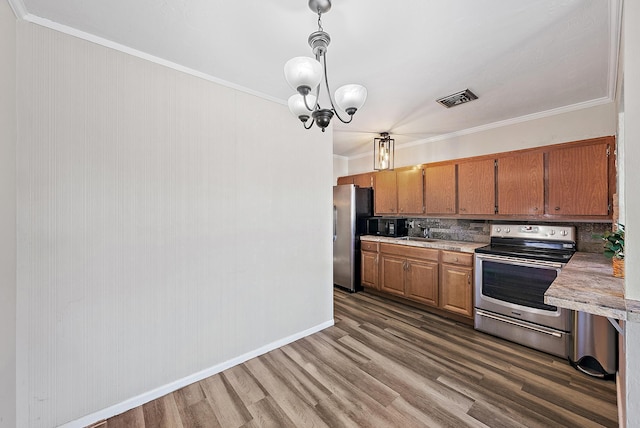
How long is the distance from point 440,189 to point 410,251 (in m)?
0.95

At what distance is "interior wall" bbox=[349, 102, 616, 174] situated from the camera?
2.59 meters

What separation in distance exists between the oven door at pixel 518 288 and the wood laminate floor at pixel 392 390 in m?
0.33

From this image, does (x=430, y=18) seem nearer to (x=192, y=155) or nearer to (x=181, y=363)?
(x=192, y=155)

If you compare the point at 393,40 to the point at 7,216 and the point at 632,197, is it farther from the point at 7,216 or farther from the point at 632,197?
the point at 7,216

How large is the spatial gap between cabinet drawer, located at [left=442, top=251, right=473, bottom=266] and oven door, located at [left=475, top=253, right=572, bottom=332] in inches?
4.0

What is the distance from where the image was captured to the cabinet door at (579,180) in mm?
2385

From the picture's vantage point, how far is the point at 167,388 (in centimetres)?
188

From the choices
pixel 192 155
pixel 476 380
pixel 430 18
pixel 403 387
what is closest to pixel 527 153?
pixel 430 18

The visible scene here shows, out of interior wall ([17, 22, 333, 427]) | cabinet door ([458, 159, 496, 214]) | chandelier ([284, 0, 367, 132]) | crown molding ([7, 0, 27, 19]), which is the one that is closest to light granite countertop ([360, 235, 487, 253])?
cabinet door ([458, 159, 496, 214])

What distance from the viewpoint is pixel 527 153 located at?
280 centimetres

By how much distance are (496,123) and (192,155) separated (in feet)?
11.5

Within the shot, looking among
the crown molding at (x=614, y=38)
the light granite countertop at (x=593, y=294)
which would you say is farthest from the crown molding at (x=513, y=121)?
the light granite countertop at (x=593, y=294)

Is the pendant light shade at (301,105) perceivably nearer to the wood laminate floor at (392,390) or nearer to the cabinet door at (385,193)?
the wood laminate floor at (392,390)

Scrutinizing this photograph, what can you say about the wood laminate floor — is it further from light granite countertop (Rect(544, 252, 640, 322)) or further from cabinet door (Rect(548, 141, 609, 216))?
cabinet door (Rect(548, 141, 609, 216))
